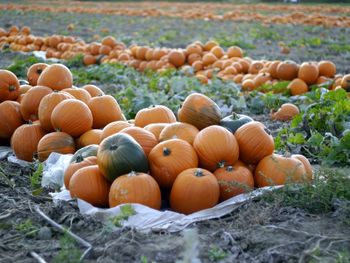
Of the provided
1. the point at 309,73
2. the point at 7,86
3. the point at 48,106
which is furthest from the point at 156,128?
the point at 309,73

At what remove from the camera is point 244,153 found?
3.85 metres

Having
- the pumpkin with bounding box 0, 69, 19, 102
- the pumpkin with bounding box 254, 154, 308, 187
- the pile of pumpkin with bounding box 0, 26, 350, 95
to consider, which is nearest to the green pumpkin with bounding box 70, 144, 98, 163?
the pumpkin with bounding box 254, 154, 308, 187

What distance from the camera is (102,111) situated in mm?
4840

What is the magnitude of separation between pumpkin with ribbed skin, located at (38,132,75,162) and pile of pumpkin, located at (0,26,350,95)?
4425mm

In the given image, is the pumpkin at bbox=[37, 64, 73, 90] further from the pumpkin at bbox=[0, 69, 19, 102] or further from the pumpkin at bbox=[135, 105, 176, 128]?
the pumpkin at bbox=[135, 105, 176, 128]

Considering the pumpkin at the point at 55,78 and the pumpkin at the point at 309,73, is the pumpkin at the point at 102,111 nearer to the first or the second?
the pumpkin at the point at 55,78

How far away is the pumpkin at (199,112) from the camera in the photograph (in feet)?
13.3

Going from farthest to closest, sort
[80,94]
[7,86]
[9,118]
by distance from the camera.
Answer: [7,86] → [9,118] → [80,94]

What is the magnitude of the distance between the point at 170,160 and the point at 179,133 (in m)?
0.34

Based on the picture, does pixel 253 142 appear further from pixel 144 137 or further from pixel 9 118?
pixel 9 118

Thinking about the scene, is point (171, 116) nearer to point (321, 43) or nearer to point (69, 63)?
point (69, 63)

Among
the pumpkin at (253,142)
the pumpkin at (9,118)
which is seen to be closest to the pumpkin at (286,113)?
the pumpkin at (253,142)

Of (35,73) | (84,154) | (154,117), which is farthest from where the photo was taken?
(35,73)

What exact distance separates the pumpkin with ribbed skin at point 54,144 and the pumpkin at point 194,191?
1.37m
